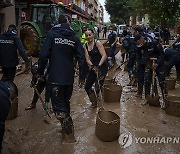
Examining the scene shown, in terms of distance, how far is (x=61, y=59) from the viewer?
432cm

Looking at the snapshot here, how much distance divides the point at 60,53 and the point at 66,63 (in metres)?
0.17

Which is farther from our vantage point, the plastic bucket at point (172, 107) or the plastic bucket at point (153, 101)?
the plastic bucket at point (153, 101)

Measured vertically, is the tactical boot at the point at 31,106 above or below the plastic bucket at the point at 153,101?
below

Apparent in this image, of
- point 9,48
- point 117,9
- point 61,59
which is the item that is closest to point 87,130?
point 61,59

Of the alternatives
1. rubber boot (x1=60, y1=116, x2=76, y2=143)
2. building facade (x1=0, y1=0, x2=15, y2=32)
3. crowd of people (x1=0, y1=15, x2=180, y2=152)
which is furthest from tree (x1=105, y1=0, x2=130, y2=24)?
rubber boot (x1=60, y1=116, x2=76, y2=143)

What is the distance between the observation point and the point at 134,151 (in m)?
4.34

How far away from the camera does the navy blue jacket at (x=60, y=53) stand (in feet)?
14.1

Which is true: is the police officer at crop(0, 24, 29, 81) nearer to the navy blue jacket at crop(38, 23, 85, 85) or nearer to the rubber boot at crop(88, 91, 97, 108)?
the rubber boot at crop(88, 91, 97, 108)

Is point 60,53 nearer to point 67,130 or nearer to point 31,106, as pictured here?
point 67,130

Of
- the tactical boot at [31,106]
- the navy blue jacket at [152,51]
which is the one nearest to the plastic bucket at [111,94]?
the navy blue jacket at [152,51]

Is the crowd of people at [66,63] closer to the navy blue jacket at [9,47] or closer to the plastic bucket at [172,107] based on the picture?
the navy blue jacket at [9,47]

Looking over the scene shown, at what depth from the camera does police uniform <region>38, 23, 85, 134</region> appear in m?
4.30

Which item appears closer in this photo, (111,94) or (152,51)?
(152,51)

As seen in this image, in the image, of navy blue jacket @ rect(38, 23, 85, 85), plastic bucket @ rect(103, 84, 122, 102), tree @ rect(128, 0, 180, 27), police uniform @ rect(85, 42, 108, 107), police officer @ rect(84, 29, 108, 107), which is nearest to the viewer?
navy blue jacket @ rect(38, 23, 85, 85)
